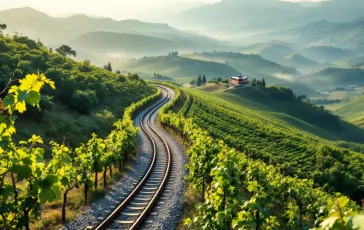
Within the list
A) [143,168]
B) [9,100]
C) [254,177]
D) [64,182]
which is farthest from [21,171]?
[143,168]

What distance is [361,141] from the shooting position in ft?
601

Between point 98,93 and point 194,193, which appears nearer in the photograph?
point 194,193

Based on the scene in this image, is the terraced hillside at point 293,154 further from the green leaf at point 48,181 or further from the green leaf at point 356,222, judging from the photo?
the green leaf at point 356,222

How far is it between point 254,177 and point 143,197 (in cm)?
944

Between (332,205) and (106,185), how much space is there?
76.3 feet

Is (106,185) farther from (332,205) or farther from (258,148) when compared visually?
(258,148)

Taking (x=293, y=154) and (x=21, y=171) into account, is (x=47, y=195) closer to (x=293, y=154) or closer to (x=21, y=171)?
(x=21, y=171)

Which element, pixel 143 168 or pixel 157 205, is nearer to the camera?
pixel 157 205

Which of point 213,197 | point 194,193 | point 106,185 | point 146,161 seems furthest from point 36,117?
point 213,197

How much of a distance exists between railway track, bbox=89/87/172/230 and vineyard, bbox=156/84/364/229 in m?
3.04

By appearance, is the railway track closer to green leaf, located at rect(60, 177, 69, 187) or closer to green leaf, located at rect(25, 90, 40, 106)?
green leaf, located at rect(60, 177, 69, 187)

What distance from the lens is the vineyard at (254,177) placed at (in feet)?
35.9

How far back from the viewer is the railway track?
1792 centimetres

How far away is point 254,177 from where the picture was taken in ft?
81.2
